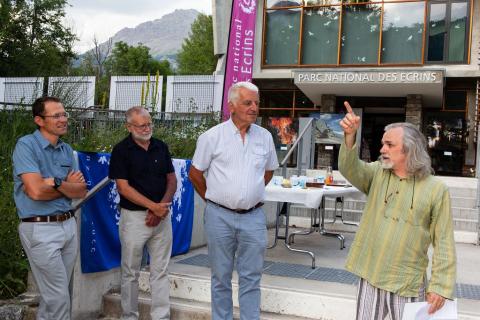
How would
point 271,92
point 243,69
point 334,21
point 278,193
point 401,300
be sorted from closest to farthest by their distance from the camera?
point 401,300 < point 278,193 < point 243,69 < point 334,21 < point 271,92

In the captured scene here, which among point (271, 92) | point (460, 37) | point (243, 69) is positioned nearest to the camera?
point (243, 69)

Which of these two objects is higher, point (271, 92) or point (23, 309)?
point (271, 92)

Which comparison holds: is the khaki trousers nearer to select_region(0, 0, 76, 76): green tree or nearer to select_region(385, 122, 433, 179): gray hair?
select_region(385, 122, 433, 179): gray hair

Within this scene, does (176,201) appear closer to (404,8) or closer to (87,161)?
(87,161)

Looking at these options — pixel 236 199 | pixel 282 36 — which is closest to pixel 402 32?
pixel 282 36

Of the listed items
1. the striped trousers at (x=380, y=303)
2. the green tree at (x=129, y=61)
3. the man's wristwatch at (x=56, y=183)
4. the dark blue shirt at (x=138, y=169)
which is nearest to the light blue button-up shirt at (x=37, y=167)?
the man's wristwatch at (x=56, y=183)

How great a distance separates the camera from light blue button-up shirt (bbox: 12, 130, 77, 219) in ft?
11.0

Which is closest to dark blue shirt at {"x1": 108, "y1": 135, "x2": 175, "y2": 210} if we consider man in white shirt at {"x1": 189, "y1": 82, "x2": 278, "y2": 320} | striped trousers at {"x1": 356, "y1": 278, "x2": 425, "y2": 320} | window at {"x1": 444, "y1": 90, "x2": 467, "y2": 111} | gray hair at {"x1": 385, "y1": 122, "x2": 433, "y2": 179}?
man in white shirt at {"x1": 189, "y1": 82, "x2": 278, "y2": 320}

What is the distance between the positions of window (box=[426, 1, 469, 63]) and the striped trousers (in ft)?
48.7

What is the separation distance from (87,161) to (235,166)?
1.43 meters

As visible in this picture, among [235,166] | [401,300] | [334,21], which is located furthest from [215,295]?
[334,21]

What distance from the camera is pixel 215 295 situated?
3791 millimetres

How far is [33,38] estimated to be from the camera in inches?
1375

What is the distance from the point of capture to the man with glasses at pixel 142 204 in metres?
3.94
